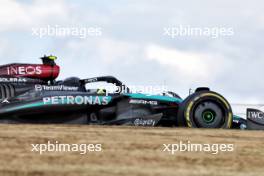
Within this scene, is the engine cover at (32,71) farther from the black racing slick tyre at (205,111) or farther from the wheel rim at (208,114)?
the wheel rim at (208,114)

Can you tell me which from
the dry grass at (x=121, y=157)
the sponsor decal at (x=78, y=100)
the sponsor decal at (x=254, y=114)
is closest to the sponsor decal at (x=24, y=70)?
the sponsor decal at (x=78, y=100)

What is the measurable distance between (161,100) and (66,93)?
6.42 ft

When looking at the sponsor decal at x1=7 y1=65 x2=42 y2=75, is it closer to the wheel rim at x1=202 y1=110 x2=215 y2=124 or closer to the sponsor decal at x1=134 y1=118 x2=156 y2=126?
the sponsor decal at x1=134 y1=118 x2=156 y2=126

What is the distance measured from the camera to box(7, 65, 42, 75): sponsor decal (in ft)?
36.8

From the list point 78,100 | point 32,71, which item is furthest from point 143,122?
point 32,71

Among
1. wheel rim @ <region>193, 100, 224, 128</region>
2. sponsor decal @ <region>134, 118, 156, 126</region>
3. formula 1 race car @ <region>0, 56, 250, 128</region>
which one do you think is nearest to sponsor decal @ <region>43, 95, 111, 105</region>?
formula 1 race car @ <region>0, 56, 250, 128</region>

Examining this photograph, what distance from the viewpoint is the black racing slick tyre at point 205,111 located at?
32.1 feet

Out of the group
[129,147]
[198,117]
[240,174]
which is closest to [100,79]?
[198,117]

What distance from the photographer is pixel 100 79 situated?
12266 millimetres

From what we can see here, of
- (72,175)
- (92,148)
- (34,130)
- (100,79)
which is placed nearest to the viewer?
(72,175)

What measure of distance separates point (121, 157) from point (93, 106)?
5.05 metres

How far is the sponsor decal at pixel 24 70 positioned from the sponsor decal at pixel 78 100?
136 cm

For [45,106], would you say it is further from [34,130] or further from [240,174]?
[240,174]

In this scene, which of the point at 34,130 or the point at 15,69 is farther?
the point at 15,69
